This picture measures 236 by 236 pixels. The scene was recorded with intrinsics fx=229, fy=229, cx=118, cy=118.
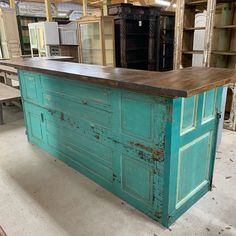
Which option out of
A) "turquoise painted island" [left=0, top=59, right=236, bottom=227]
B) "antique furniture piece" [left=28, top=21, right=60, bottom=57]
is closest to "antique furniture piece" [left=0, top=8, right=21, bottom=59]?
"antique furniture piece" [left=28, top=21, right=60, bottom=57]

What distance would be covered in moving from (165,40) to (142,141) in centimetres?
449

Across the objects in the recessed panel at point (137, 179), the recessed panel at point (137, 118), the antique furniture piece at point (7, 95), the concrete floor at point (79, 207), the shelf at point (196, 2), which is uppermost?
the shelf at point (196, 2)

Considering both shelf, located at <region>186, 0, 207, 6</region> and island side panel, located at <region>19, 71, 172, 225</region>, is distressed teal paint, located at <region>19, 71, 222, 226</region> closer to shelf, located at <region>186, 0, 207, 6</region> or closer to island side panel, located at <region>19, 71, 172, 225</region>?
island side panel, located at <region>19, 71, 172, 225</region>

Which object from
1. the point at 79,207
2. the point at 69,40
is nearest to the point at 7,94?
the point at 79,207

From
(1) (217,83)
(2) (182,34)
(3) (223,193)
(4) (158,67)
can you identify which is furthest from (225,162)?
(4) (158,67)

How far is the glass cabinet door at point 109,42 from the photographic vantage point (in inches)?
202

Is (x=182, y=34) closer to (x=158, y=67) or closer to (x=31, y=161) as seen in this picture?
(x=158, y=67)

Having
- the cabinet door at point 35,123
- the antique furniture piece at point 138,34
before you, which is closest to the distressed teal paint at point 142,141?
the cabinet door at point 35,123

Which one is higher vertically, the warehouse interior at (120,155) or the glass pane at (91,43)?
the glass pane at (91,43)

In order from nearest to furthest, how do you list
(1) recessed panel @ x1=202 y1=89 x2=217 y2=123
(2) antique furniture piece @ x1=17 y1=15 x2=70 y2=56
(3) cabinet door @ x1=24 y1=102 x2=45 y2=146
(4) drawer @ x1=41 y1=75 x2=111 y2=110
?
1. (1) recessed panel @ x1=202 y1=89 x2=217 y2=123
2. (4) drawer @ x1=41 y1=75 x2=111 y2=110
3. (3) cabinet door @ x1=24 y1=102 x2=45 y2=146
4. (2) antique furniture piece @ x1=17 y1=15 x2=70 y2=56

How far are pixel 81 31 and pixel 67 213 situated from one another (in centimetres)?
489

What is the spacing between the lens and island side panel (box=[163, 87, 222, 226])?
1.47 meters

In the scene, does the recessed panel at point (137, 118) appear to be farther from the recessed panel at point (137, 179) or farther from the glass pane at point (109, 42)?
the glass pane at point (109, 42)

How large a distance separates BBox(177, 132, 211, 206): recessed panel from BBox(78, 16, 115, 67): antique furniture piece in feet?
13.0
